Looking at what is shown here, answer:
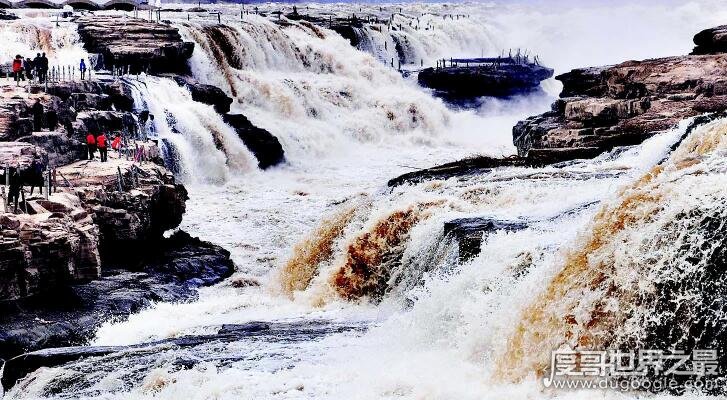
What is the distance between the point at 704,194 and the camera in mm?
9078

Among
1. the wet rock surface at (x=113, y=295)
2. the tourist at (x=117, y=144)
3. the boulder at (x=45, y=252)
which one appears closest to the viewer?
the boulder at (x=45, y=252)

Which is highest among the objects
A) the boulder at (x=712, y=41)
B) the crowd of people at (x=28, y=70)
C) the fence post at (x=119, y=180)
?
the boulder at (x=712, y=41)

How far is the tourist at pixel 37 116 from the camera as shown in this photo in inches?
746

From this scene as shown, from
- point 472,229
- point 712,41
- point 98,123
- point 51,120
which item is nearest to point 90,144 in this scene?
point 51,120

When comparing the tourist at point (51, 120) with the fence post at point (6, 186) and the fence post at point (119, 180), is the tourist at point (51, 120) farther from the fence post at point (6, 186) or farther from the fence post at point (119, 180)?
the fence post at point (6, 186)

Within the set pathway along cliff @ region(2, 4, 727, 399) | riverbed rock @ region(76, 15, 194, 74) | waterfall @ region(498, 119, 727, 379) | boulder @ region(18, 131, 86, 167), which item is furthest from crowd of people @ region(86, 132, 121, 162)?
waterfall @ region(498, 119, 727, 379)

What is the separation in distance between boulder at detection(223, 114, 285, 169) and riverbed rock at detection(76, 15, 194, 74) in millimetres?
3275

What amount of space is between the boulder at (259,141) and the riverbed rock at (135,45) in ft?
10.7

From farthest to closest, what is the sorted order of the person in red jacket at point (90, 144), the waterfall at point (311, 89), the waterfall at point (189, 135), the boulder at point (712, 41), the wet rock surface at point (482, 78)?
the wet rock surface at point (482, 78) → the waterfall at point (311, 89) → the waterfall at point (189, 135) → the boulder at point (712, 41) → the person in red jacket at point (90, 144)

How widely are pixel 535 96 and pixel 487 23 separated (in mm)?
14445

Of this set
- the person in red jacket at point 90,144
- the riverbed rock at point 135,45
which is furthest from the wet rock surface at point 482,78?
the person in red jacket at point 90,144

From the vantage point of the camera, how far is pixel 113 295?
16.5 m

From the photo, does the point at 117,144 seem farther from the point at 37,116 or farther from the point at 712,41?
the point at 712,41

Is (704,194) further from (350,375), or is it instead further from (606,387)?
(350,375)
